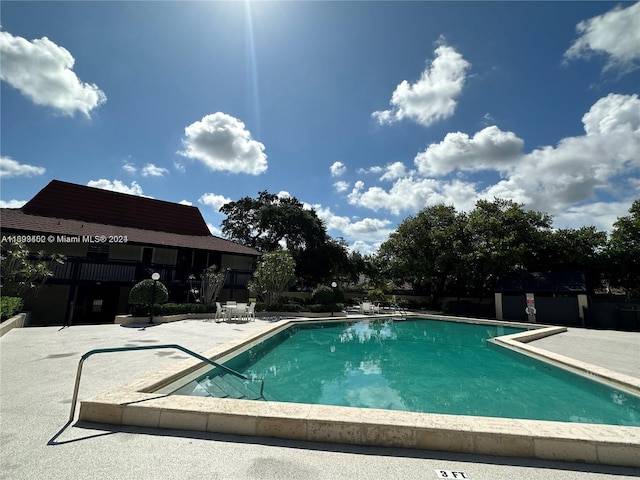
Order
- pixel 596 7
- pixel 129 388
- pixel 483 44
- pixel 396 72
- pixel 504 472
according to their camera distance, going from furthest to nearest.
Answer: pixel 396 72 → pixel 483 44 → pixel 596 7 → pixel 129 388 → pixel 504 472

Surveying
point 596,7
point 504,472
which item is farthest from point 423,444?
point 596,7

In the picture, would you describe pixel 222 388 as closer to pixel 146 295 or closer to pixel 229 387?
pixel 229 387

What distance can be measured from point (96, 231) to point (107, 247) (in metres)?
1.20

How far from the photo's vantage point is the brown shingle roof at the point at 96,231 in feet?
53.0

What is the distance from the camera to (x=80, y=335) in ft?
34.5

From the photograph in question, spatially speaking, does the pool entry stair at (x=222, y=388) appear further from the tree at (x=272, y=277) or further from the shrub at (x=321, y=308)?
the shrub at (x=321, y=308)

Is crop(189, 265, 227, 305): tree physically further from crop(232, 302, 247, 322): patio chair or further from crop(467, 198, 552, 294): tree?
crop(467, 198, 552, 294): tree

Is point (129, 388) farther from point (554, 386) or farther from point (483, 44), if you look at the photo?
point (483, 44)

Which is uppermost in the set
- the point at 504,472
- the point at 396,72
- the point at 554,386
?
the point at 396,72

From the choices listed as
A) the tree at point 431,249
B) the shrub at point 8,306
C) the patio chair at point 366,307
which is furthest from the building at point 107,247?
the tree at point 431,249

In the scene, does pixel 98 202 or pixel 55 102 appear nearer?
pixel 55 102

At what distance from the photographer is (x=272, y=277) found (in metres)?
20.5

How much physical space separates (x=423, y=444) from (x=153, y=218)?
25909 mm

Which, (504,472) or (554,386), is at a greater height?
(504,472)
